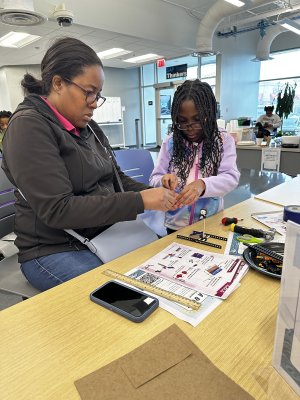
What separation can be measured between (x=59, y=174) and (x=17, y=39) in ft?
17.9

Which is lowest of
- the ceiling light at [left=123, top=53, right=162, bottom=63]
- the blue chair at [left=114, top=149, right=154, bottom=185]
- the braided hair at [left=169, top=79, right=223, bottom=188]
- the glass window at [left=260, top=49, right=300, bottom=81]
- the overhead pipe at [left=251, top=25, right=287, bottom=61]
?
the blue chair at [left=114, top=149, right=154, bottom=185]

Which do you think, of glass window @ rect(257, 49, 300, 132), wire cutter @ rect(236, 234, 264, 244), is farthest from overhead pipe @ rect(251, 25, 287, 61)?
wire cutter @ rect(236, 234, 264, 244)

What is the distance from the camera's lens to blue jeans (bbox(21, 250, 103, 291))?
2.93ft

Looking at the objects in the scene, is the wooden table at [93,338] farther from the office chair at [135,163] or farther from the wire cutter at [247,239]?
the office chair at [135,163]

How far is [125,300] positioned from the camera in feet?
2.17

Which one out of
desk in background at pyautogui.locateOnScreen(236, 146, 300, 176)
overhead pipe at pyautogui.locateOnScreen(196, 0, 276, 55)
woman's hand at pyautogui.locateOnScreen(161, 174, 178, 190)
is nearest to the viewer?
woman's hand at pyautogui.locateOnScreen(161, 174, 178, 190)

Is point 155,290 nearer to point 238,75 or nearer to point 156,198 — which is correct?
point 156,198

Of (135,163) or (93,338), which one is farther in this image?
(135,163)

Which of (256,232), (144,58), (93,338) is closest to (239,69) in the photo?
(144,58)

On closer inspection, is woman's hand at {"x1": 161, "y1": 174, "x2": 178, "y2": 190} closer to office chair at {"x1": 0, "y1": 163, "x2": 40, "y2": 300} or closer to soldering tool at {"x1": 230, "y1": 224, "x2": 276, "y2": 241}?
soldering tool at {"x1": 230, "y1": 224, "x2": 276, "y2": 241}

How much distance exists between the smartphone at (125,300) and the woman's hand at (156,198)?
1.01ft

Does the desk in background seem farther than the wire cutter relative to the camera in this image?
Yes

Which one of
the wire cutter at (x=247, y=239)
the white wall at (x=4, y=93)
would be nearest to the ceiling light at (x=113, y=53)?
the white wall at (x=4, y=93)

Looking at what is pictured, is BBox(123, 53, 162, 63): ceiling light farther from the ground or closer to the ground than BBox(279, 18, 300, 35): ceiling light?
closer to the ground
